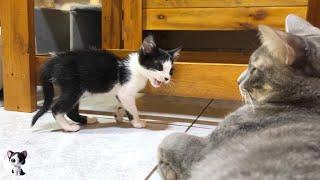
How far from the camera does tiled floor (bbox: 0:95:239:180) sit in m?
1.05

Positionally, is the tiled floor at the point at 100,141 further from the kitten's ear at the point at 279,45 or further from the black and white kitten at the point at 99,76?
the kitten's ear at the point at 279,45

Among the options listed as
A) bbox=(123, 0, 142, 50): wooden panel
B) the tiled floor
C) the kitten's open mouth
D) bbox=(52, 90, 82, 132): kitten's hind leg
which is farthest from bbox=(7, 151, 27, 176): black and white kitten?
bbox=(123, 0, 142, 50): wooden panel

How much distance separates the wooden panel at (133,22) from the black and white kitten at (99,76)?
125mm

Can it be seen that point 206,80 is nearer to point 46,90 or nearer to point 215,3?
point 215,3

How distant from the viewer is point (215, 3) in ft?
5.06

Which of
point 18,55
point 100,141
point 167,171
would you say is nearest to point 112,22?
point 18,55

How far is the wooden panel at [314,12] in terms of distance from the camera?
1.51 meters

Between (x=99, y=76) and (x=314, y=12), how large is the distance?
974 mm

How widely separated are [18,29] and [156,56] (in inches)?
25.1

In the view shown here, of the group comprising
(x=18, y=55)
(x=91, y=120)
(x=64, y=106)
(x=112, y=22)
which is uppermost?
(x=112, y=22)

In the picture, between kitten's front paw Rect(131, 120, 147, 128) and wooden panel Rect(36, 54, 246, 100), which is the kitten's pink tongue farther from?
kitten's front paw Rect(131, 120, 147, 128)

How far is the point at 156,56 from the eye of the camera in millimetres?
1521

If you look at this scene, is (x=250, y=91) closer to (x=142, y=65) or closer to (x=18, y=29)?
(x=142, y=65)

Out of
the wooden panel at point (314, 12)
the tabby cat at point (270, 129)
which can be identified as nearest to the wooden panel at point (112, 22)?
the wooden panel at point (314, 12)
